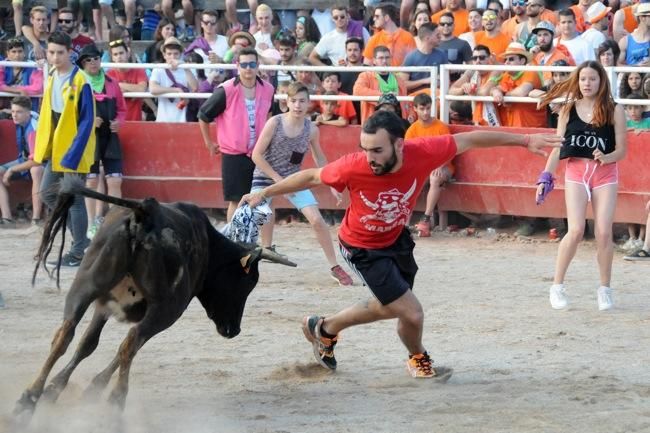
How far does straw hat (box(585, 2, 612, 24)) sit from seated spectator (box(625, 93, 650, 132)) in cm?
178

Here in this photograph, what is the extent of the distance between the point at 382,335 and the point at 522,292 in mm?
1929

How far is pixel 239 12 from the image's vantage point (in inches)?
635

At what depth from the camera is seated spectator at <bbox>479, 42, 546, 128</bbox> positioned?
40.1 feet

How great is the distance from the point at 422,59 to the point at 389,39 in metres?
0.98

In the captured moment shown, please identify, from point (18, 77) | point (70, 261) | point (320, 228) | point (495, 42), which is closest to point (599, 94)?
point (320, 228)

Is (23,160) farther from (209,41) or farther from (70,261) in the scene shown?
(70,261)

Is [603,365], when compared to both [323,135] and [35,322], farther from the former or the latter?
[323,135]

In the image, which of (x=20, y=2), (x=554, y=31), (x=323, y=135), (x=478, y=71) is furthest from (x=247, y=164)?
(x=20, y=2)

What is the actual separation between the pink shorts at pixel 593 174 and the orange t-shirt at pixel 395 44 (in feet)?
16.2

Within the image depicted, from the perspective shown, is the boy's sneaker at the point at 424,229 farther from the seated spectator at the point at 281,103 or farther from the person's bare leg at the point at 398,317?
the person's bare leg at the point at 398,317

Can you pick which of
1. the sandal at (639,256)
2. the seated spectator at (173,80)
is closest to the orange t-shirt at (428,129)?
the sandal at (639,256)

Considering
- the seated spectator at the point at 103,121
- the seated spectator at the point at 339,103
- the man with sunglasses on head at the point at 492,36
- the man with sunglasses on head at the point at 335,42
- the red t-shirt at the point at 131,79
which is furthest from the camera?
the man with sunglasses on head at the point at 335,42

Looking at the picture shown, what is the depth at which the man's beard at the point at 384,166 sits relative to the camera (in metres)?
6.34

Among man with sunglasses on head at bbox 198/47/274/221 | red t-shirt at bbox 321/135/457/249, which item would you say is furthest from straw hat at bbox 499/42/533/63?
red t-shirt at bbox 321/135/457/249
